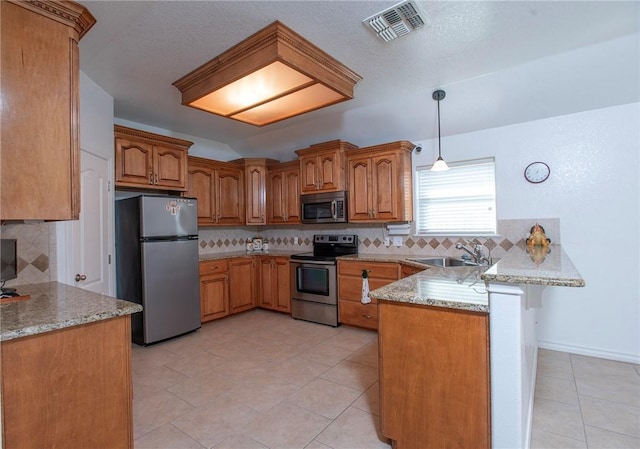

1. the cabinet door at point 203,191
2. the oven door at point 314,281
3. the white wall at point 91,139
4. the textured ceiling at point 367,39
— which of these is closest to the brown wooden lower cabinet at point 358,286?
the oven door at point 314,281

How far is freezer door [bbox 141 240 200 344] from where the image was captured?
332cm

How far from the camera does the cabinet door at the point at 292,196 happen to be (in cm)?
458

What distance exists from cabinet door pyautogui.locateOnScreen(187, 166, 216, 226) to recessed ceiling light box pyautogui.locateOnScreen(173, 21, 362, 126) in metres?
1.50

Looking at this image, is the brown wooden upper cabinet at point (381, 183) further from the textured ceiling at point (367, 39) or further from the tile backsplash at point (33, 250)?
the tile backsplash at point (33, 250)

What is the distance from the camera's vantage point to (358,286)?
148 inches

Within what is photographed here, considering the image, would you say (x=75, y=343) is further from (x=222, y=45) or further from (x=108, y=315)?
(x=222, y=45)

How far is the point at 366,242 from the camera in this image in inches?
169

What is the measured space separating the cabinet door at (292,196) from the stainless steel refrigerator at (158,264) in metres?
1.39

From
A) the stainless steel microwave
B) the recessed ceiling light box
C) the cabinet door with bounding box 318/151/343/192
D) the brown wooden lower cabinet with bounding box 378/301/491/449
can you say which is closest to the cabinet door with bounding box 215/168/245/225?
the stainless steel microwave

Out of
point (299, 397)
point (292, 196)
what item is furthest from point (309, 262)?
point (299, 397)

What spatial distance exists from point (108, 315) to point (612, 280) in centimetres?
390

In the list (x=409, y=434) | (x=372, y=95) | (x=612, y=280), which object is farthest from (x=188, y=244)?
(x=612, y=280)

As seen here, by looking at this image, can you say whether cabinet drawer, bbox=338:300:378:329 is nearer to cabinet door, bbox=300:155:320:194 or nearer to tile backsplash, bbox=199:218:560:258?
tile backsplash, bbox=199:218:560:258

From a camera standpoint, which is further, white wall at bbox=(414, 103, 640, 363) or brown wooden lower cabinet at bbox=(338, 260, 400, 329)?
brown wooden lower cabinet at bbox=(338, 260, 400, 329)
